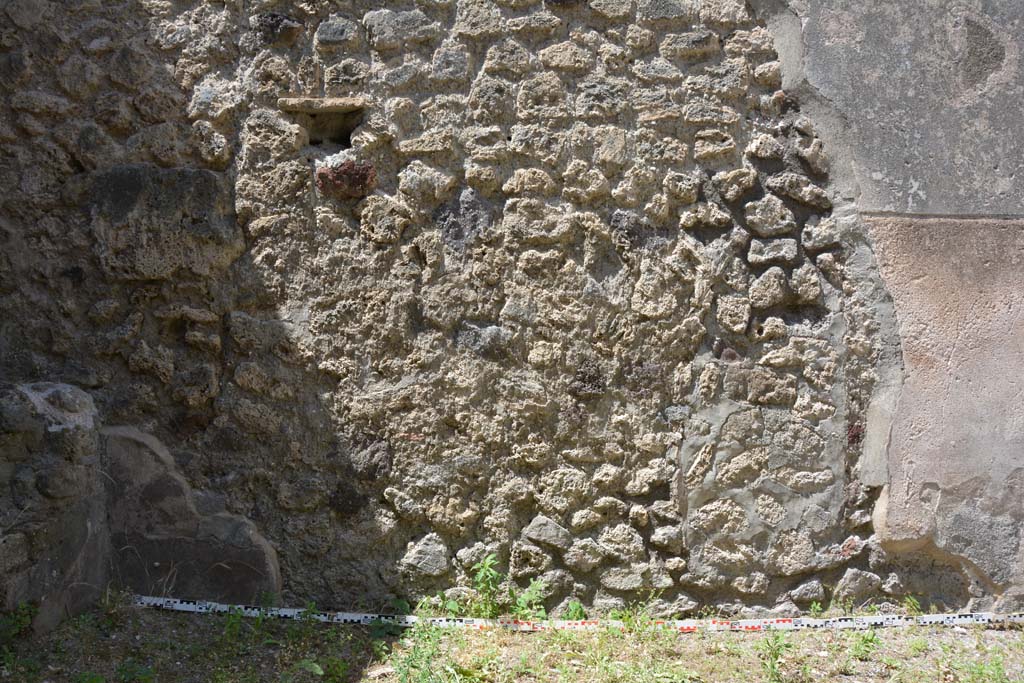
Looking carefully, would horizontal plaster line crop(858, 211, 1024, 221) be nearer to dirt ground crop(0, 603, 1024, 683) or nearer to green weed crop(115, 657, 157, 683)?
dirt ground crop(0, 603, 1024, 683)

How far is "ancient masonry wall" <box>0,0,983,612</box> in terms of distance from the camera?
314 centimetres

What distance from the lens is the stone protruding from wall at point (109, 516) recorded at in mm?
2850

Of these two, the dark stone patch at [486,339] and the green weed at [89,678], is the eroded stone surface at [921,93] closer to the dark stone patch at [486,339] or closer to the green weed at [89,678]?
the dark stone patch at [486,339]

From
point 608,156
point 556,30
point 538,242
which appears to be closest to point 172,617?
point 538,242

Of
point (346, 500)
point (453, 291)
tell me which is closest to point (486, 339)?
point (453, 291)

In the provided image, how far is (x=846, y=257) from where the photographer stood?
3283mm

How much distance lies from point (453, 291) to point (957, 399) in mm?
1829

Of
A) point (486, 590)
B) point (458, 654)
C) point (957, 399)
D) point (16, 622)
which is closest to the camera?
point (16, 622)

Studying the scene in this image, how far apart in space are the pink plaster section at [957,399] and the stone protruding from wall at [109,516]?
2.27 meters

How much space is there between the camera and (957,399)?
129 inches

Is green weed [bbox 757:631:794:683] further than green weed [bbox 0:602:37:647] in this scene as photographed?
Yes

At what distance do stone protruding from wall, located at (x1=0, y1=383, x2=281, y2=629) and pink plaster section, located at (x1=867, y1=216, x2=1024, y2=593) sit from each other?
2.27 meters

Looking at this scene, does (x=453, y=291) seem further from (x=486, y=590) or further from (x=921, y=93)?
(x=921, y=93)

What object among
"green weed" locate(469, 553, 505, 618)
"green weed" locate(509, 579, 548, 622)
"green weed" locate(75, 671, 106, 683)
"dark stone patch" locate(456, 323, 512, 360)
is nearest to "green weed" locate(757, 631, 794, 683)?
"green weed" locate(509, 579, 548, 622)
